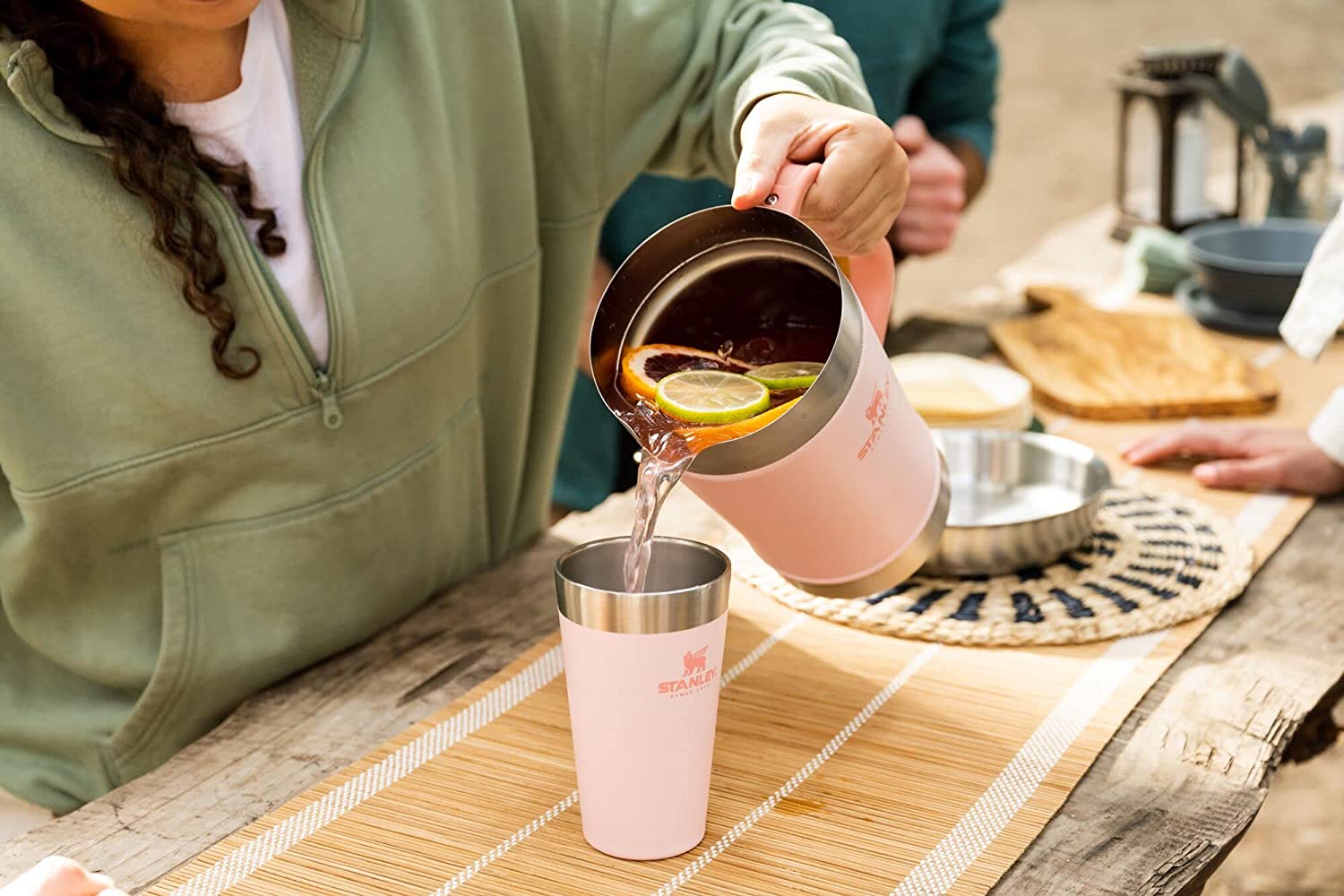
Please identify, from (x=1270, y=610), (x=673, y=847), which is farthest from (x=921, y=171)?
(x=673, y=847)

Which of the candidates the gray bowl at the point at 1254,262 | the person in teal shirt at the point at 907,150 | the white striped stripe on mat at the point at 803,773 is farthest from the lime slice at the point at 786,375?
the gray bowl at the point at 1254,262

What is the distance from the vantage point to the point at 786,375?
0.96 metres

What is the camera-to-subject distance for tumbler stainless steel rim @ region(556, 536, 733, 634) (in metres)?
0.81

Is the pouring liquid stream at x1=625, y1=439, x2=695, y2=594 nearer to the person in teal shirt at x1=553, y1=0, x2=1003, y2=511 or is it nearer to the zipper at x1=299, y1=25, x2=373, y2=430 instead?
the zipper at x1=299, y1=25, x2=373, y2=430

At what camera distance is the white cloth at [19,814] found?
116 cm

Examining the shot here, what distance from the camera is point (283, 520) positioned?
3.88 ft

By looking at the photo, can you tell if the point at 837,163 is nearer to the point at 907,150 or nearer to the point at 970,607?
the point at 970,607

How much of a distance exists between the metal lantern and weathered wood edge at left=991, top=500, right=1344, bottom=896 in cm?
127

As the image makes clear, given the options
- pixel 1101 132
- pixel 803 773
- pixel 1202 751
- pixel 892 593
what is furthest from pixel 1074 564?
pixel 1101 132

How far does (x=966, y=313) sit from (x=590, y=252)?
32.3 inches

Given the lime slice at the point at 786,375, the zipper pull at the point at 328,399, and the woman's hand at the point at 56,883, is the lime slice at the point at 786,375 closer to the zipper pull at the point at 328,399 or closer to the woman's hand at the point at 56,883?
the zipper pull at the point at 328,399

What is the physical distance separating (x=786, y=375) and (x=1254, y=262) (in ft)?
4.17

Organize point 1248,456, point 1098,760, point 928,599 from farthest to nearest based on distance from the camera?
point 1248,456, point 928,599, point 1098,760

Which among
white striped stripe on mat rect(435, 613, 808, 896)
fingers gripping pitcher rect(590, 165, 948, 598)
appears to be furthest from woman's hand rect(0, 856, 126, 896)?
fingers gripping pitcher rect(590, 165, 948, 598)
